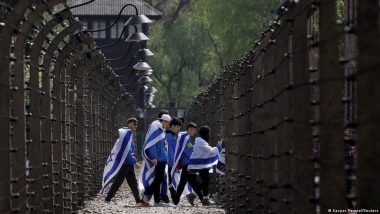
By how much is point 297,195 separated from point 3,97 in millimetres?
2735

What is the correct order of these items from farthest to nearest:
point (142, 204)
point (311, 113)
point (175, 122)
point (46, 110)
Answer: point (175, 122) → point (142, 204) → point (46, 110) → point (311, 113)

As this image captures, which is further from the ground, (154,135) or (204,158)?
(154,135)

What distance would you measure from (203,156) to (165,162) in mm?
707

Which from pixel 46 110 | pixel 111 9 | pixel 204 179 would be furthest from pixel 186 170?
pixel 111 9

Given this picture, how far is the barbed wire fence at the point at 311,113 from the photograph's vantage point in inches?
236

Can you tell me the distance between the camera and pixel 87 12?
83688mm

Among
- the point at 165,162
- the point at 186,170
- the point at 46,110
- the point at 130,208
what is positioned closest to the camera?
the point at 46,110

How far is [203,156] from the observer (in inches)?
875

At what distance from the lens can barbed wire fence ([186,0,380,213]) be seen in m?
5.98

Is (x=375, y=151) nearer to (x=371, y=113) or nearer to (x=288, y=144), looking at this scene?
(x=371, y=113)

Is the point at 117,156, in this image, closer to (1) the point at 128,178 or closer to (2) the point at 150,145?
(1) the point at 128,178

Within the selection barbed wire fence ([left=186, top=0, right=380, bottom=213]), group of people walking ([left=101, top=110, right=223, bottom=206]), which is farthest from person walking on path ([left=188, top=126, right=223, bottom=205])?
barbed wire fence ([left=186, top=0, right=380, bottom=213])

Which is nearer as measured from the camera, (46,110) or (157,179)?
(46,110)

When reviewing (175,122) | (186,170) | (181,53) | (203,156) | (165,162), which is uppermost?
(181,53)
